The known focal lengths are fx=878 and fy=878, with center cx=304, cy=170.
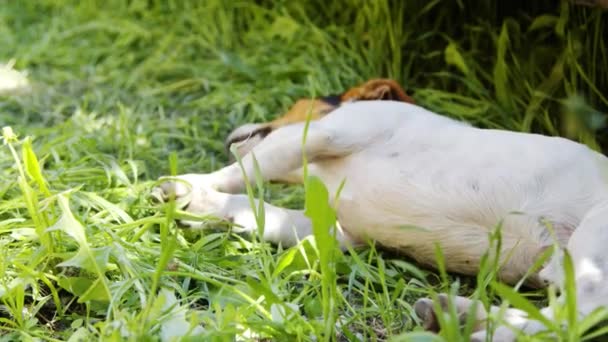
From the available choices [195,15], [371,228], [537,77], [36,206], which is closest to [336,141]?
[371,228]

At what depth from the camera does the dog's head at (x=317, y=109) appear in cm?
347

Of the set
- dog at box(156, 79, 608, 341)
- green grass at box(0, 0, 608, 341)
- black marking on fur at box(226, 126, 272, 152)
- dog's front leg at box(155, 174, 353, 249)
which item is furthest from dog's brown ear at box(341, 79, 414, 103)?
dog's front leg at box(155, 174, 353, 249)

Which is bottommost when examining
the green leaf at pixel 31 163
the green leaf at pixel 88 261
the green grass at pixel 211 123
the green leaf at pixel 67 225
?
the green grass at pixel 211 123

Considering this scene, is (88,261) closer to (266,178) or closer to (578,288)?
(266,178)

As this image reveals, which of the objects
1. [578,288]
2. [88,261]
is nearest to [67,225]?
[88,261]

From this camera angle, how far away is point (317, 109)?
351cm

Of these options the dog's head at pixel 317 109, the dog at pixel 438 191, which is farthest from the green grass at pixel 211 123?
the dog's head at pixel 317 109

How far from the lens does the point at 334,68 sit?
4.59 meters

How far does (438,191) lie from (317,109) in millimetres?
901

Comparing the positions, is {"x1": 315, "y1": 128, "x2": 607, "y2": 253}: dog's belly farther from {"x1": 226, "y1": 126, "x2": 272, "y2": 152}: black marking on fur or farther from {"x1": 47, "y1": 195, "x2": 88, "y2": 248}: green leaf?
{"x1": 47, "y1": 195, "x2": 88, "y2": 248}: green leaf

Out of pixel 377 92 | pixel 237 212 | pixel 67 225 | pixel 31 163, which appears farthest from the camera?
pixel 377 92

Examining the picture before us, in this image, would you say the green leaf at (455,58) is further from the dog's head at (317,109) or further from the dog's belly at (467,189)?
the dog's belly at (467,189)

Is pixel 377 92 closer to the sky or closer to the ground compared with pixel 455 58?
closer to the sky

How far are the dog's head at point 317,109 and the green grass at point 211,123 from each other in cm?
23
